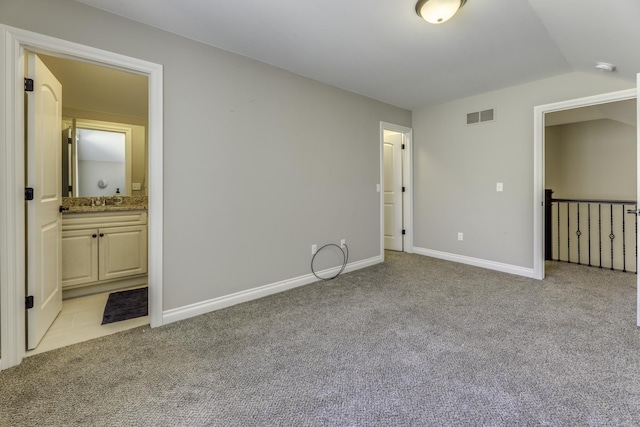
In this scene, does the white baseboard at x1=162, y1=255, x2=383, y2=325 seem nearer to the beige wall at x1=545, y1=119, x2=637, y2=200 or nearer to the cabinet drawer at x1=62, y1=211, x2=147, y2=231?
the cabinet drawer at x1=62, y1=211, x2=147, y2=231

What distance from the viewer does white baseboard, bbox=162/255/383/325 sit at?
2297 mm

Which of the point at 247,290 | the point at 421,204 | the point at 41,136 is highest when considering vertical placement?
the point at 41,136

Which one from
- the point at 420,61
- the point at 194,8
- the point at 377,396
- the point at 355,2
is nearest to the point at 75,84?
the point at 194,8

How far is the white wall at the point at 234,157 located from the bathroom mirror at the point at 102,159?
2017mm

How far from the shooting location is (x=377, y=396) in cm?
142

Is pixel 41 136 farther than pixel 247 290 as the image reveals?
No

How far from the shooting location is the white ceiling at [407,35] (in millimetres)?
1888

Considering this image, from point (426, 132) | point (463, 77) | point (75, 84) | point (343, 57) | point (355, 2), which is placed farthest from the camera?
point (426, 132)

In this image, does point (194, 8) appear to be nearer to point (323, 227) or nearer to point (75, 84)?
point (75, 84)

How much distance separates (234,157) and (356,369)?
77.4 inches

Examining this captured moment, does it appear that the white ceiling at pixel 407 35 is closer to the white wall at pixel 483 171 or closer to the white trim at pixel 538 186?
the white wall at pixel 483 171

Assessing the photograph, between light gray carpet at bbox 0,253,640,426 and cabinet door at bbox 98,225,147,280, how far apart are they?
127cm

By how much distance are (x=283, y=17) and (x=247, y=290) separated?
229 cm

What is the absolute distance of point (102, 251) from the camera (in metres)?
2.96
